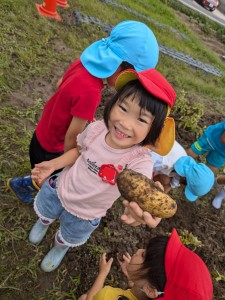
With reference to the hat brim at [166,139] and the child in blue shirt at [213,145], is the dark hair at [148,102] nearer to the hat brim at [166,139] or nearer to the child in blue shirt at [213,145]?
the hat brim at [166,139]

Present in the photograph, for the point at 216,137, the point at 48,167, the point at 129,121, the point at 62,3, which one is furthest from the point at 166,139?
the point at 62,3

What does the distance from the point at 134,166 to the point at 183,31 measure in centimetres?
947

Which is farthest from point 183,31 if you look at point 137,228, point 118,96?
point 118,96

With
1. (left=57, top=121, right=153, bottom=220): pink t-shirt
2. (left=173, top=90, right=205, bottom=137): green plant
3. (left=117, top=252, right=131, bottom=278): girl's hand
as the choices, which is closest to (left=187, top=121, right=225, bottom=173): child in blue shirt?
(left=173, top=90, right=205, bottom=137): green plant

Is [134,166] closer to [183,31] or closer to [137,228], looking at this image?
[137,228]

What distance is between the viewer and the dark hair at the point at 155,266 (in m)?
2.03

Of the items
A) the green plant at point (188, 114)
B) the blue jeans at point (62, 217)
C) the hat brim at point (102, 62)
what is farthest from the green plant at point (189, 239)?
the hat brim at point (102, 62)

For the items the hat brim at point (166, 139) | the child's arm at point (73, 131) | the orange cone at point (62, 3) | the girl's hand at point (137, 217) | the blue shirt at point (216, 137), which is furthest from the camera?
the orange cone at point (62, 3)

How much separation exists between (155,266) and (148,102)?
1.03m

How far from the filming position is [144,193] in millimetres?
1919

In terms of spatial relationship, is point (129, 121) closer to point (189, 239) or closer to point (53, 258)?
point (53, 258)

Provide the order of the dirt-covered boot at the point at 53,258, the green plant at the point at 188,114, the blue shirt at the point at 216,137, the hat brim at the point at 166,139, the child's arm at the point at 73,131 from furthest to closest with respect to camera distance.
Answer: the green plant at the point at 188,114 < the blue shirt at the point at 216,137 < the dirt-covered boot at the point at 53,258 < the child's arm at the point at 73,131 < the hat brim at the point at 166,139

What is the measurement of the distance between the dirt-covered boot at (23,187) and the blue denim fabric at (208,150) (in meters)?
2.33

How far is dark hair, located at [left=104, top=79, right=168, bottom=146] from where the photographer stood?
1859 millimetres
